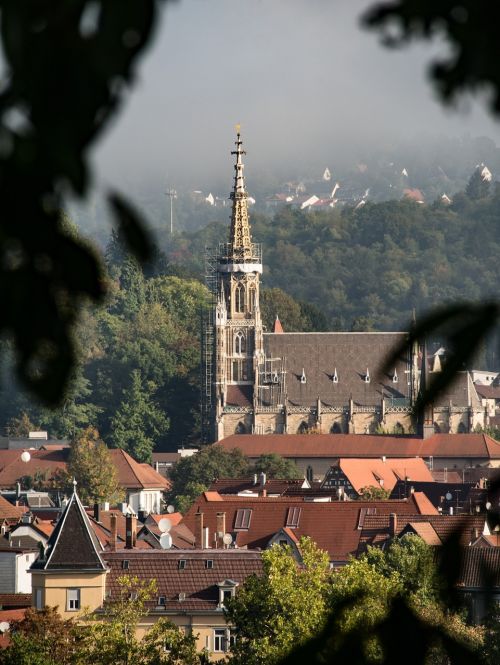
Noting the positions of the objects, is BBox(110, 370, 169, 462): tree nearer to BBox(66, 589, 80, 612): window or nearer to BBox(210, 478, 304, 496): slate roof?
BBox(210, 478, 304, 496): slate roof

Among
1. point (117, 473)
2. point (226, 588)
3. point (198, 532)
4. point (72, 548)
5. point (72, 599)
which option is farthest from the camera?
point (117, 473)

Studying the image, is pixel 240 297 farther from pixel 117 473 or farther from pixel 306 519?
pixel 306 519

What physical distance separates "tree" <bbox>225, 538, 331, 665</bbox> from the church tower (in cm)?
7314

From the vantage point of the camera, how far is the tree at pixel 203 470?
96.1 metres

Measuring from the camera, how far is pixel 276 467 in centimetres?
10081

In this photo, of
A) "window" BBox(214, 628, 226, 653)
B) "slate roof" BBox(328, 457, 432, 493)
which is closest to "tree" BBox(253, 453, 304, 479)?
"slate roof" BBox(328, 457, 432, 493)

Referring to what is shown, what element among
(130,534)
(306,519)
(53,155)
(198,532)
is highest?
(306,519)

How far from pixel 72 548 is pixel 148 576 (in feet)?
6.44

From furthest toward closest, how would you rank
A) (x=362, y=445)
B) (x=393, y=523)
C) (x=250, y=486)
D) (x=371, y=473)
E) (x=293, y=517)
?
(x=362, y=445), (x=371, y=473), (x=250, y=486), (x=293, y=517), (x=393, y=523)

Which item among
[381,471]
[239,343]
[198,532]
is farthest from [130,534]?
[239,343]

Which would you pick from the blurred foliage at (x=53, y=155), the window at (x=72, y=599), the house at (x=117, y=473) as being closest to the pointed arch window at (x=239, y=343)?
the house at (x=117, y=473)

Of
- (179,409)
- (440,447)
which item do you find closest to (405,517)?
(440,447)

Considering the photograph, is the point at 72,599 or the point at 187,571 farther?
the point at 187,571

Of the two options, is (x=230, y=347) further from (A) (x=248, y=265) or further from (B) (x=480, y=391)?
(B) (x=480, y=391)
